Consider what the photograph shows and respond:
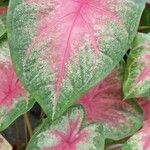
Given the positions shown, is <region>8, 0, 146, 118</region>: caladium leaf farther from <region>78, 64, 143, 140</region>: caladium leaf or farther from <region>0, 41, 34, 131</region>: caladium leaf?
<region>78, 64, 143, 140</region>: caladium leaf

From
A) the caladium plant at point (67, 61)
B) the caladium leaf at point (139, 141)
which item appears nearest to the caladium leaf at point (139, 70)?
the caladium plant at point (67, 61)

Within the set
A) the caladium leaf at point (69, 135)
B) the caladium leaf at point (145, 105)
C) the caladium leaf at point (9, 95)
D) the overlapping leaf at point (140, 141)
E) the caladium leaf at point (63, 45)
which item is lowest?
the caladium leaf at point (145, 105)

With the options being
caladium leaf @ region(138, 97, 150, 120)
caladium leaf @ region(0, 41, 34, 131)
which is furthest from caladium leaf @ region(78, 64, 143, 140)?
caladium leaf @ region(0, 41, 34, 131)

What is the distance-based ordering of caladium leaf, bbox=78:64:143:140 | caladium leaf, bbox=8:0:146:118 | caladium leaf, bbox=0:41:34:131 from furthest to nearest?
caladium leaf, bbox=78:64:143:140 < caladium leaf, bbox=0:41:34:131 < caladium leaf, bbox=8:0:146:118

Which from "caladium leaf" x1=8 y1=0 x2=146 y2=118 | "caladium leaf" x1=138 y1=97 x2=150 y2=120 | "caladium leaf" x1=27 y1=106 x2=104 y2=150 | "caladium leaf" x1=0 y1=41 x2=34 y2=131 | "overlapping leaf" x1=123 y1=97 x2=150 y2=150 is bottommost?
"caladium leaf" x1=138 y1=97 x2=150 y2=120

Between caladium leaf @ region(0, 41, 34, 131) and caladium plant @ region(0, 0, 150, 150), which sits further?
caladium leaf @ region(0, 41, 34, 131)

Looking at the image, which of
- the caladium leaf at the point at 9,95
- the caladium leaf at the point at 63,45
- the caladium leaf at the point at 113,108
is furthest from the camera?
the caladium leaf at the point at 113,108

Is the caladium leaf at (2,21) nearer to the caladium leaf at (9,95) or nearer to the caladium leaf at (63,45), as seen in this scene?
the caladium leaf at (9,95)
